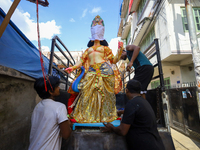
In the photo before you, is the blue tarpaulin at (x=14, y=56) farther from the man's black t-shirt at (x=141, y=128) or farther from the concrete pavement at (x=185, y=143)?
the concrete pavement at (x=185, y=143)

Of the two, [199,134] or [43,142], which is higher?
[43,142]

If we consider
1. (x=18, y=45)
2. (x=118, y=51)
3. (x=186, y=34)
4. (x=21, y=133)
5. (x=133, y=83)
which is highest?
(x=186, y=34)

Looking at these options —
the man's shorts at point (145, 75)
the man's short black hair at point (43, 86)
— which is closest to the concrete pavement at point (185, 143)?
the man's shorts at point (145, 75)

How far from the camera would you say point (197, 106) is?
419cm

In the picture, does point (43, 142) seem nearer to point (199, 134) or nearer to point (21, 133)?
point (21, 133)

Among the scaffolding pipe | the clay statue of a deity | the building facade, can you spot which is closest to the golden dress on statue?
the clay statue of a deity

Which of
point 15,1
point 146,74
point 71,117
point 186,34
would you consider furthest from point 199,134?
point 15,1

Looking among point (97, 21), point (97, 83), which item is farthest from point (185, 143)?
point (97, 21)

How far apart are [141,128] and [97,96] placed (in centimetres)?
105

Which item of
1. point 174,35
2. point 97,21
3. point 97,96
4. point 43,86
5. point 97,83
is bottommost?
point 97,96

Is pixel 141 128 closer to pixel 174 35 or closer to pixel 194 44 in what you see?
pixel 194 44

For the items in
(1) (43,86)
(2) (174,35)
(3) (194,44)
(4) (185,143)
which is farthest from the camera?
(2) (174,35)

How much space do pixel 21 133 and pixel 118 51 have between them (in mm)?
2374

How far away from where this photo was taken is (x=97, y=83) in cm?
238
